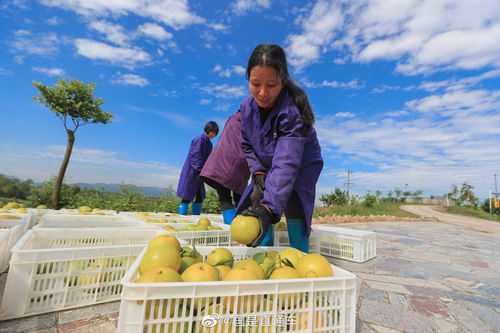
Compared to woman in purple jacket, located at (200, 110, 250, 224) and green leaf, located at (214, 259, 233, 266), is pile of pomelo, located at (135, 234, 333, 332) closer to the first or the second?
green leaf, located at (214, 259, 233, 266)

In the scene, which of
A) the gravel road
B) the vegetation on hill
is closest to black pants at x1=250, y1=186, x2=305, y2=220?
the vegetation on hill

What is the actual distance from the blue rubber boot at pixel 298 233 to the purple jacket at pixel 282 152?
0.07 metres

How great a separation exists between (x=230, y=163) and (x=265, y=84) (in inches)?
69.7

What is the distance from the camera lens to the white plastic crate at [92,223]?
2.66m

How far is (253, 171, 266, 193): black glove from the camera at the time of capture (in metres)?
2.28

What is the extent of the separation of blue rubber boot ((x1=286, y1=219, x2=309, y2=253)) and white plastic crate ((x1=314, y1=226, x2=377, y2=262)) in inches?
55.2

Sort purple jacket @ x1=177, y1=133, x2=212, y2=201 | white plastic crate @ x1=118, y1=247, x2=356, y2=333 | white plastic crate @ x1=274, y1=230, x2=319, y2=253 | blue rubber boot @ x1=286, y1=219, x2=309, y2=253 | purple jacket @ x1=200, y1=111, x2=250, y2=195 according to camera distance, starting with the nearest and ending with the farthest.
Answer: white plastic crate @ x1=118, y1=247, x2=356, y2=333 < blue rubber boot @ x1=286, y1=219, x2=309, y2=253 < white plastic crate @ x1=274, y1=230, x2=319, y2=253 < purple jacket @ x1=200, y1=111, x2=250, y2=195 < purple jacket @ x1=177, y1=133, x2=212, y2=201

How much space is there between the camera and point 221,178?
3572 millimetres

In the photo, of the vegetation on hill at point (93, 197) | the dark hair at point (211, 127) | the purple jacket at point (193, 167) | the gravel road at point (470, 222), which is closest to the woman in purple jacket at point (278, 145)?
the purple jacket at point (193, 167)

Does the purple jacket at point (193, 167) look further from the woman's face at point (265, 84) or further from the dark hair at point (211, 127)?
the woman's face at point (265, 84)

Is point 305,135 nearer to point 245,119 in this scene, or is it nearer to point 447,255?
point 245,119

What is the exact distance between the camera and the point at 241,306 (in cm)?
103

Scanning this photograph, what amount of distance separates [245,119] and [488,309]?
268 centimetres

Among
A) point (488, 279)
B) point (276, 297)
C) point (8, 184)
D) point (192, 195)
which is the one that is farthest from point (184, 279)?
point (8, 184)
